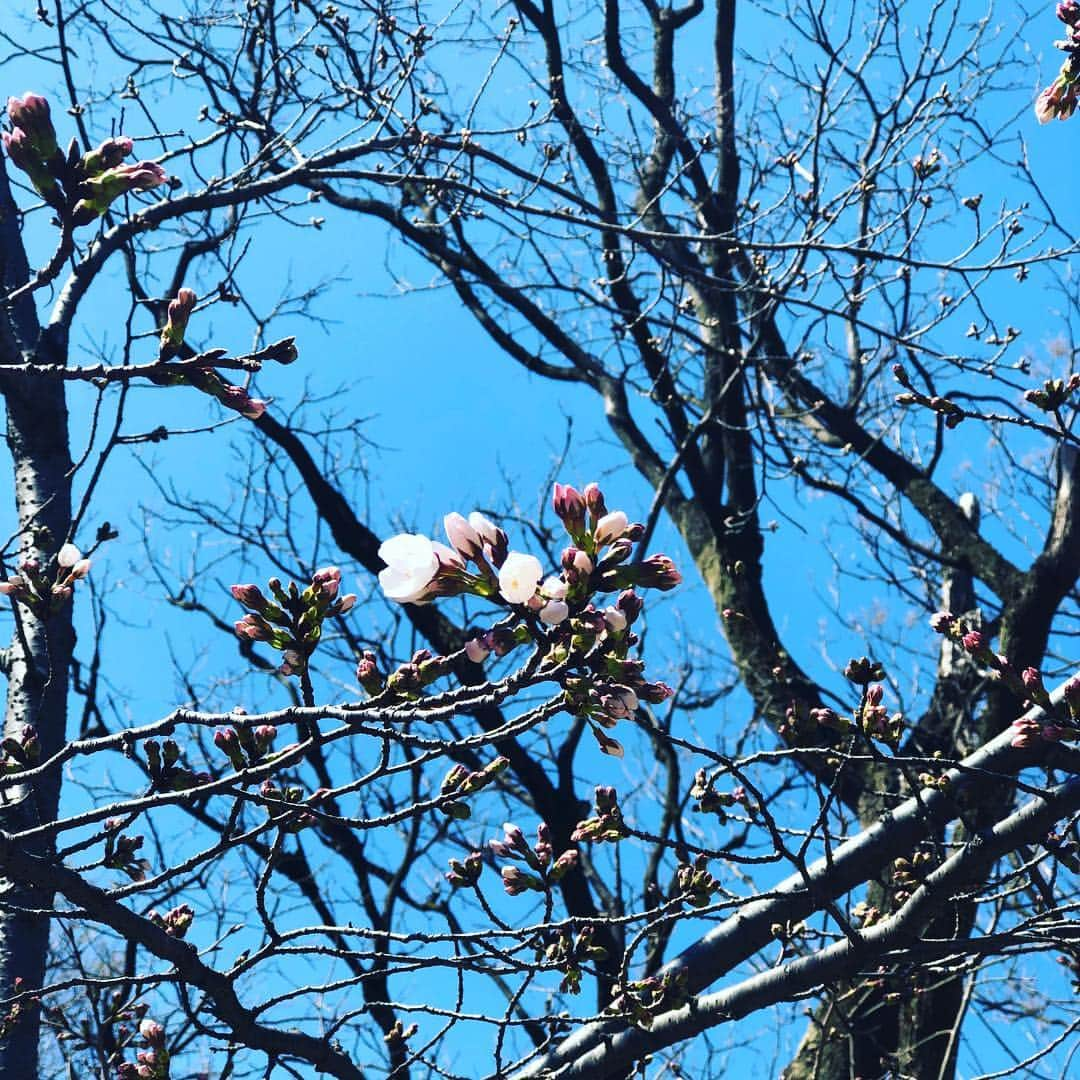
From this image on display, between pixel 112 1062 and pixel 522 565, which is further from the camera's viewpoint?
pixel 112 1062

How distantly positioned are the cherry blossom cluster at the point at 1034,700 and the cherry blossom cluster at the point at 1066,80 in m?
1.29

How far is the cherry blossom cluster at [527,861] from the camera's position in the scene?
7.69ft

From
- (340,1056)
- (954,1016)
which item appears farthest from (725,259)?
(340,1056)

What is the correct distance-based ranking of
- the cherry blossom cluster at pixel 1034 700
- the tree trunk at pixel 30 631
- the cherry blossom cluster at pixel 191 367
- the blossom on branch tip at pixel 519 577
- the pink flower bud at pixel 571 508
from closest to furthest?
the blossom on branch tip at pixel 519 577 → the pink flower bud at pixel 571 508 → the cherry blossom cluster at pixel 191 367 → the cherry blossom cluster at pixel 1034 700 → the tree trunk at pixel 30 631

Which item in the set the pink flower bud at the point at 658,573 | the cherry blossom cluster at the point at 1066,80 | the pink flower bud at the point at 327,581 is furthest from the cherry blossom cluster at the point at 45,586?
the cherry blossom cluster at the point at 1066,80

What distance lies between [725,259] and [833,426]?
1.22 m

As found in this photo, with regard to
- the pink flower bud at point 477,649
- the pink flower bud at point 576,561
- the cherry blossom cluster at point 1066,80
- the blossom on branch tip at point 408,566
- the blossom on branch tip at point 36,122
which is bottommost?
the pink flower bud at point 477,649

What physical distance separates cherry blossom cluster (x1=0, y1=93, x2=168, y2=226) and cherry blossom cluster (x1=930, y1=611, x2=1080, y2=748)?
1.78 metres

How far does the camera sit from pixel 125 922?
187cm

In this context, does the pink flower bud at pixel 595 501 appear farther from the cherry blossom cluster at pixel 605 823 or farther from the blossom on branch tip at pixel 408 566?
the cherry blossom cluster at pixel 605 823

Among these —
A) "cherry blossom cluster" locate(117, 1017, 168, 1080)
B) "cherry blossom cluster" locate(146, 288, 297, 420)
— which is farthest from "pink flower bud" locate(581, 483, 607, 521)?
"cherry blossom cluster" locate(117, 1017, 168, 1080)

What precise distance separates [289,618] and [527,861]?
116 cm

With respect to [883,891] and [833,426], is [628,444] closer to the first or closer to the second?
[833,426]

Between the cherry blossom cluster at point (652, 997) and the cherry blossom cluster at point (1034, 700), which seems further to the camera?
the cherry blossom cluster at point (652, 997)
